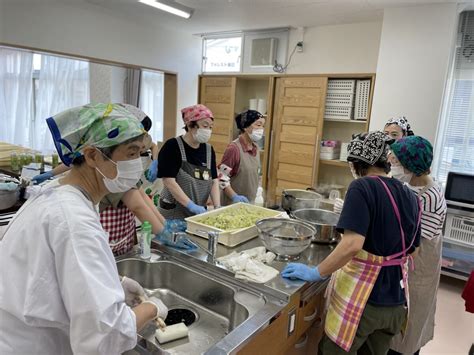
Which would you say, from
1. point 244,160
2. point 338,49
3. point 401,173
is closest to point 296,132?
point 338,49

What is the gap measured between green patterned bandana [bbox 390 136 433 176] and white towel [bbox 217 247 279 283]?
2.81ft

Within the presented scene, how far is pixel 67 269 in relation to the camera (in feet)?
2.38

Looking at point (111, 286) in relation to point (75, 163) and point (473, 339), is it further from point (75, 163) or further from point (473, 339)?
point (473, 339)

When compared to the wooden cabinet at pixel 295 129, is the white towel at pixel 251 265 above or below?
below

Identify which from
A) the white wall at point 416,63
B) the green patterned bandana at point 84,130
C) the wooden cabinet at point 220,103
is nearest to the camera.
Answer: the green patterned bandana at point 84,130

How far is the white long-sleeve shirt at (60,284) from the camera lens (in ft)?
2.38

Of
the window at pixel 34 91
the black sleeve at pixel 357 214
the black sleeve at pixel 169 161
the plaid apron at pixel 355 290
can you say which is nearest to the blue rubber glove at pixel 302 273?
the plaid apron at pixel 355 290

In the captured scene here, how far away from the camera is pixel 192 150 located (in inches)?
91.0

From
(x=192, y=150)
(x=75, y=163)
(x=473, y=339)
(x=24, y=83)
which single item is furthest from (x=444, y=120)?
(x=24, y=83)

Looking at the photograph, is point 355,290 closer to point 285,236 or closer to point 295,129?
point 285,236

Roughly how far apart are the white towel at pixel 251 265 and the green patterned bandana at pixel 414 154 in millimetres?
856

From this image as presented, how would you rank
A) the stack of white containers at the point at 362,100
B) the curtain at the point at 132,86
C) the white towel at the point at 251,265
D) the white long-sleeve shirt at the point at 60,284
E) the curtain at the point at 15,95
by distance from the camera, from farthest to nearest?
the curtain at the point at 132,86
the curtain at the point at 15,95
the stack of white containers at the point at 362,100
the white towel at the point at 251,265
the white long-sleeve shirt at the point at 60,284

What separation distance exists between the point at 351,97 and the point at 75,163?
340cm

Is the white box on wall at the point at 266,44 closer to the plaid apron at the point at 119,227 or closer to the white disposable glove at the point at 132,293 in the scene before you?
the plaid apron at the point at 119,227
